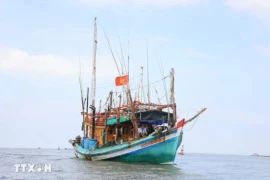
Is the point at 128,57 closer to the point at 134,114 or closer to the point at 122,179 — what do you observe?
the point at 134,114

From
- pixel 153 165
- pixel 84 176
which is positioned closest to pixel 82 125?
pixel 153 165

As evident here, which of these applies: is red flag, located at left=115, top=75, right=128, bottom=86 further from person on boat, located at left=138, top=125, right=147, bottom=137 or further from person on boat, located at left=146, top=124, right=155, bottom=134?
person on boat, located at left=146, top=124, right=155, bottom=134

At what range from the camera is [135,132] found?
34.4 meters

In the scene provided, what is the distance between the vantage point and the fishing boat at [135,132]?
33000 millimetres

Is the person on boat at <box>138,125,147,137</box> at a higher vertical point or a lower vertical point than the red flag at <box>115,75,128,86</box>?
lower

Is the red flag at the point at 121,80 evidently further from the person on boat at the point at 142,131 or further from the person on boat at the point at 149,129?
the person on boat at the point at 149,129

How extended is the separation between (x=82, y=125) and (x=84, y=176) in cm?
1897

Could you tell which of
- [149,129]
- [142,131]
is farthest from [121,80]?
[149,129]

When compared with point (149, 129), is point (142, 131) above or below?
below

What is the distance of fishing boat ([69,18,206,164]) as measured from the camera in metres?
33.0

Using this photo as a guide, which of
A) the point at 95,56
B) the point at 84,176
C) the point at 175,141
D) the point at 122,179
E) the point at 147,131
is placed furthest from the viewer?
the point at 95,56

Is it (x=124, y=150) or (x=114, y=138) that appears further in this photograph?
(x=114, y=138)

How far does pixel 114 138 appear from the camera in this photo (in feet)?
128

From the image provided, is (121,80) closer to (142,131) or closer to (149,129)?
(142,131)
